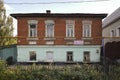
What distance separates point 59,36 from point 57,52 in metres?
1.43

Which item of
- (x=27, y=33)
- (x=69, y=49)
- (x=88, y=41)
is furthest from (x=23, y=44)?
(x=88, y=41)

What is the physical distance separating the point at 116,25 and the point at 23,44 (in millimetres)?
8564

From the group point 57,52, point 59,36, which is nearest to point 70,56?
point 57,52

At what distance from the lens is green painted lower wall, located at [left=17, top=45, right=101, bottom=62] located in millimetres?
24688

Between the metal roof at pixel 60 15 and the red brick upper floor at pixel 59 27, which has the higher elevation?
the metal roof at pixel 60 15

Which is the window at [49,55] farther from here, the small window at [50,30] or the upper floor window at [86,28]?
the upper floor window at [86,28]

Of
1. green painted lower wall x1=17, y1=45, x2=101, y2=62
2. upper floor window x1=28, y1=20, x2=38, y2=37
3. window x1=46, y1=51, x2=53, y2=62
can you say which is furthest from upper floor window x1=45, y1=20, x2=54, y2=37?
window x1=46, y1=51, x2=53, y2=62

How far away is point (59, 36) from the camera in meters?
25.6

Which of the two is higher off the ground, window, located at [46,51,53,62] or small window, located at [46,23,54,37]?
small window, located at [46,23,54,37]

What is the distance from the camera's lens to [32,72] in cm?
1051

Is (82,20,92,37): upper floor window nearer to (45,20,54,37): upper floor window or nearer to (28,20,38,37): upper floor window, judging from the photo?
(45,20,54,37): upper floor window

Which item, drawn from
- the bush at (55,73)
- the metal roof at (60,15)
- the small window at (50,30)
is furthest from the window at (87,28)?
the bush at (55,73)

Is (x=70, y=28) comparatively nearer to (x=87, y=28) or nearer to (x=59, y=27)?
(x=59, y=27)

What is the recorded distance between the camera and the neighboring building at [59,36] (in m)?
25.0
